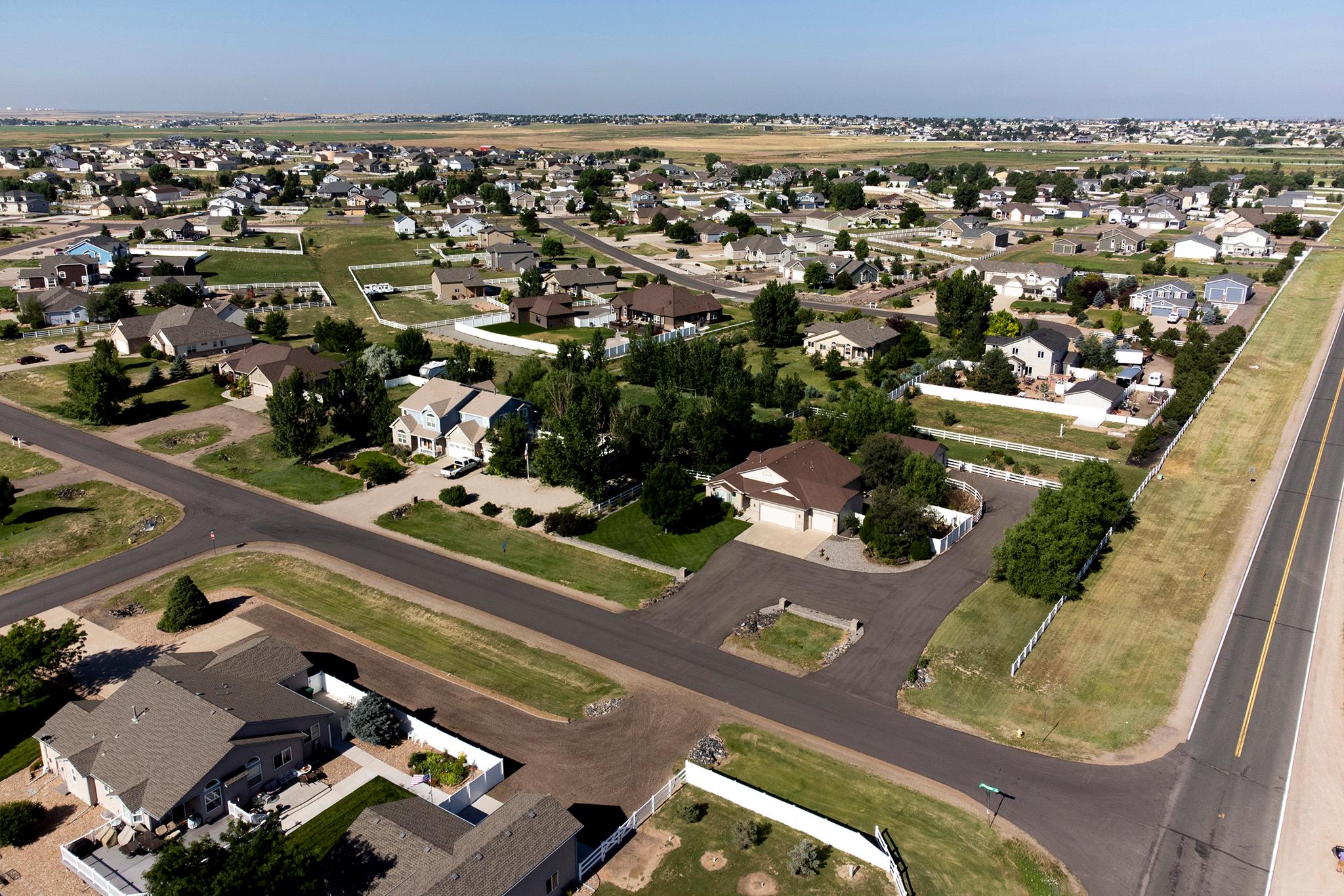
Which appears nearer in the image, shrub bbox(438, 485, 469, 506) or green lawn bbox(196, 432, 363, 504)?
shrub bbox(438, 485, 469, 506)

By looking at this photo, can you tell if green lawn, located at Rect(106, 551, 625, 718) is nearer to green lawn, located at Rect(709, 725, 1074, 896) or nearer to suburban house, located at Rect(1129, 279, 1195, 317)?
green lawn, located at Rect(709, 725, 1074, 896)

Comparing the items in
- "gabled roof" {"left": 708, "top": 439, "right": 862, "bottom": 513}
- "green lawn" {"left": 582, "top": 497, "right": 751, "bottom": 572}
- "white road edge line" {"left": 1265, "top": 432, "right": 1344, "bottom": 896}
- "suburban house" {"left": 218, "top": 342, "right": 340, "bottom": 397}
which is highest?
"suburban house" {"left": 218, "top": 342, "right": 340, "bottom": 397}

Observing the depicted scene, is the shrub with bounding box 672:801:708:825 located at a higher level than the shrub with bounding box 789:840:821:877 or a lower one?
lower

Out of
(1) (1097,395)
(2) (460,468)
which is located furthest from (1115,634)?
(2) (460,468)

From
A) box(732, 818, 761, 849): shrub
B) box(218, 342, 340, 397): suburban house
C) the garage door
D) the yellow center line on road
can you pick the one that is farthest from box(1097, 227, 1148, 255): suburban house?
box(732, 818, 761, 849): shrub

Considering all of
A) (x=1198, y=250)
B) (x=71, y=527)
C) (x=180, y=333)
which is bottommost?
(x=71, y=527)

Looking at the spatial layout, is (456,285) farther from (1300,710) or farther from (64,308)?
(1300,710)

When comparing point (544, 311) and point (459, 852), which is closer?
point (459, 852)

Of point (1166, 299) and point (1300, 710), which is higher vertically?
point (1166, 299)
